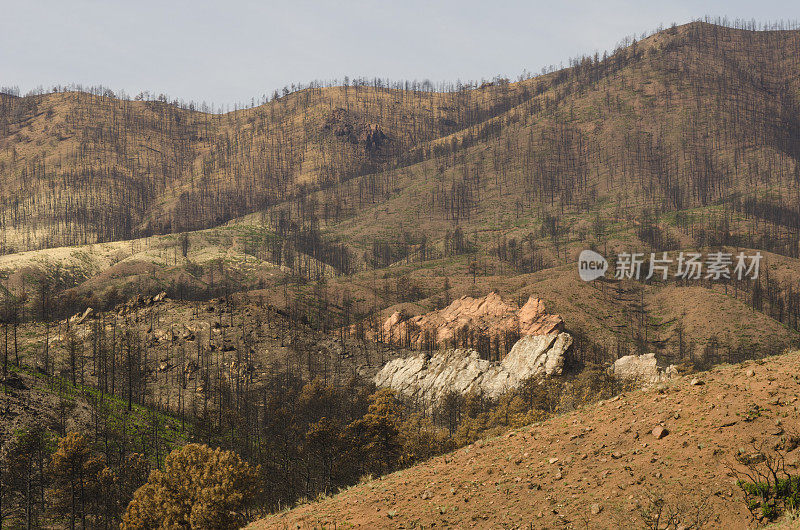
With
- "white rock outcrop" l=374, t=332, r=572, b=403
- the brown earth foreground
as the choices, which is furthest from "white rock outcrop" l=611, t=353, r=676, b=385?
the brown earth foreground

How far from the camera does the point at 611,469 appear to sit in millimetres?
23562

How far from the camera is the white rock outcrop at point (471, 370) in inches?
6257

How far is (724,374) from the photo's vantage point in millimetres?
28438

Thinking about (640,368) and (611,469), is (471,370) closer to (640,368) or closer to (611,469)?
(640,368)

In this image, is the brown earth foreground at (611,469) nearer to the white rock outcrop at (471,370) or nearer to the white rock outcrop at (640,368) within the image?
the white rock outcrop at (640,368)

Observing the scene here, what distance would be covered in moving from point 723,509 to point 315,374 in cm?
16116

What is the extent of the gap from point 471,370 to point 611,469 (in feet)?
485

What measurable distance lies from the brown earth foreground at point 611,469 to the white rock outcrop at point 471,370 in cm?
12706

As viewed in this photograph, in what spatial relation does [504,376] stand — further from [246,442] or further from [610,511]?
[610,511]


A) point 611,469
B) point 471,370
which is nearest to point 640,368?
point 471,370

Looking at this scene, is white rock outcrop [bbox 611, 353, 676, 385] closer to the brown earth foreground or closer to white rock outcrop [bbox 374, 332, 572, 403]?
white rock outcrop [bbox 374, 332, 572, 403]

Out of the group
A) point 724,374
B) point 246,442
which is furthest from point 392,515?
point 246,442

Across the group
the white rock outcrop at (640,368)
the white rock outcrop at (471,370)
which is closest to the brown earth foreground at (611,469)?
the white rock outcrop at (640,368)

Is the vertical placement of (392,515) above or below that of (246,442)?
above
